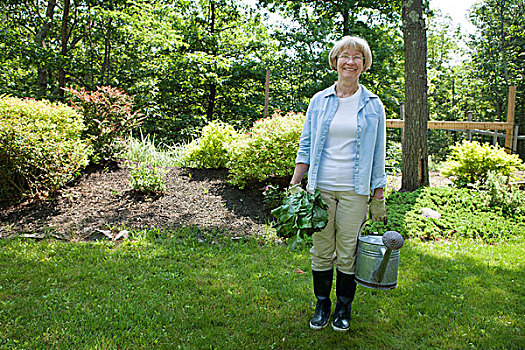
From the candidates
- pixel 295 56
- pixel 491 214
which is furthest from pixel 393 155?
pixel 491 214

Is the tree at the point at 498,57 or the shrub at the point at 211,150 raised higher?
the tree at the point at 498,57

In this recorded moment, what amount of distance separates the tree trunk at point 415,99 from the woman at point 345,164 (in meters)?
3.89

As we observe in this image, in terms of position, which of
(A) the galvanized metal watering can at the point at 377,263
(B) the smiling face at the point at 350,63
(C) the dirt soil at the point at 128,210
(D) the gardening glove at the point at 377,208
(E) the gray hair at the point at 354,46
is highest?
(E) the gray hair at the point at 354,46

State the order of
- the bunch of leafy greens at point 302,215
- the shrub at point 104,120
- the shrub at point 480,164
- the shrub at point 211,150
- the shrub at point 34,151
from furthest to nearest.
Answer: the shrub at point 211,150, the shrub at point 104,120, the shrub at point 480,164, the shrub at point 34,151, the bunch of leafy greens at point 302,215

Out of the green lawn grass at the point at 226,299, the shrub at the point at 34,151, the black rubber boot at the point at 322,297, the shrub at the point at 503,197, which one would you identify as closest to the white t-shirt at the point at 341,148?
the black rubber boot at the point at 322,297

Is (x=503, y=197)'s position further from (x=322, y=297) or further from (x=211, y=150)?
(x=211, y=150)

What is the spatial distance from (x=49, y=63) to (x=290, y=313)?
8.91 m

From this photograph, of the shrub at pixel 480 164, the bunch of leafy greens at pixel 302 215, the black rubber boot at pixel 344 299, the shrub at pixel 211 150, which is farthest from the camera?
the shrub at pixel 211 150

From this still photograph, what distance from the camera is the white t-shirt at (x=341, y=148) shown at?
2.25 metres

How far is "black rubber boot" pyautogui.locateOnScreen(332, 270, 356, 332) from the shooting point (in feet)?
7.80

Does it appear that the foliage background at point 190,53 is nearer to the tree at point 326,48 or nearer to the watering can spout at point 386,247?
the tree at point 326,48

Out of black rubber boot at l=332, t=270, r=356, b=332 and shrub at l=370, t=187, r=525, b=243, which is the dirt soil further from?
black rubber boot at l=332, t=270, r=356, b=332

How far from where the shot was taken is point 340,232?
2.31m

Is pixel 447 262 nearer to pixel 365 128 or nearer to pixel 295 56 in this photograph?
pixel 365 128
